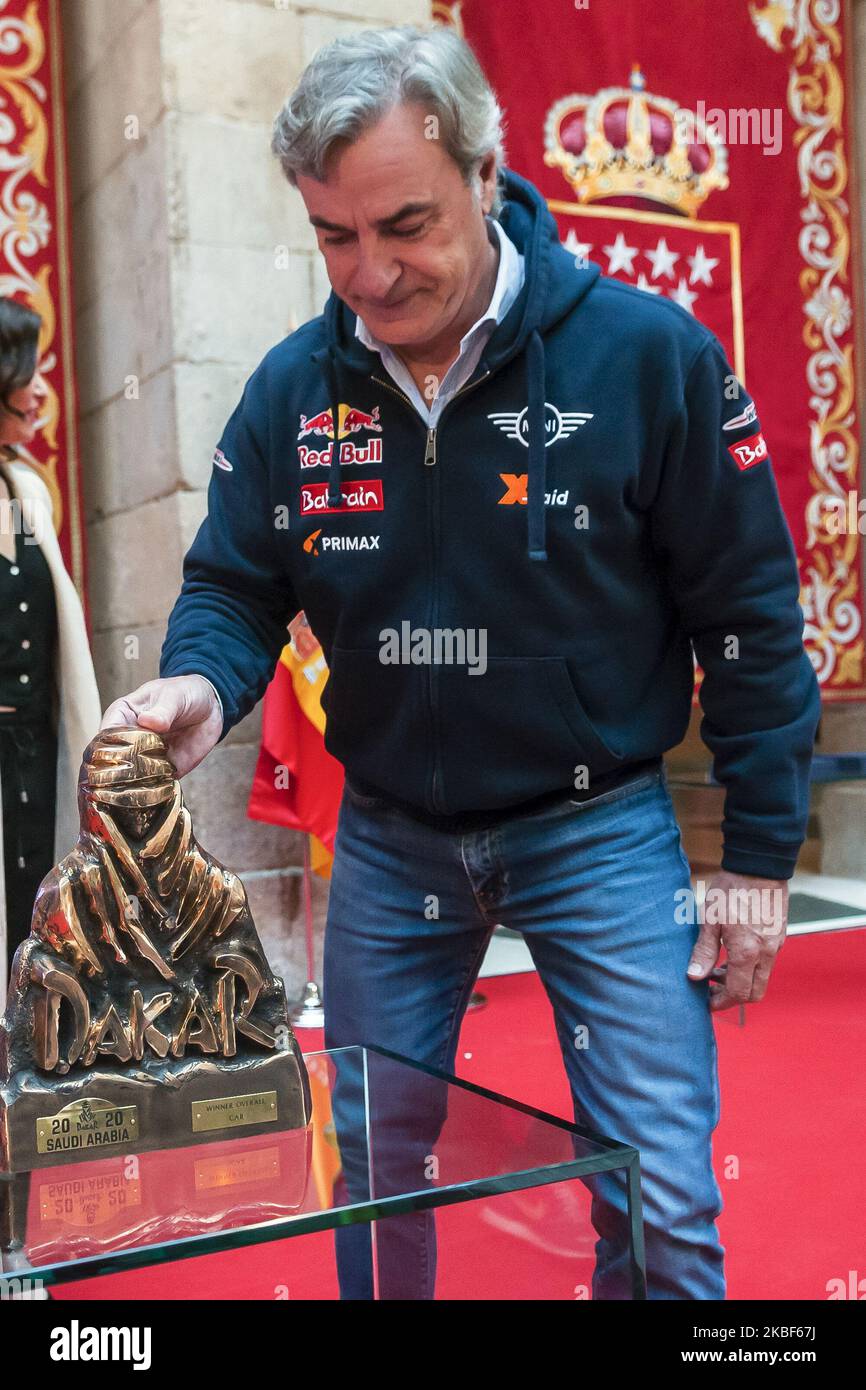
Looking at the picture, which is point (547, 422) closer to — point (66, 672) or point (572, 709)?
point (572, 709)

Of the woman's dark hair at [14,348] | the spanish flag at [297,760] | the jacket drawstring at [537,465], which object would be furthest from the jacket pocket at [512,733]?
the spanish flag at [297,760]

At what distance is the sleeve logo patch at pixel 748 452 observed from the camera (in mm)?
1410

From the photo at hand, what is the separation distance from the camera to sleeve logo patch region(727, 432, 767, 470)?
1.41m

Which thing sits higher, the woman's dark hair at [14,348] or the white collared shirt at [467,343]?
the woman's dark hair at [14,348]

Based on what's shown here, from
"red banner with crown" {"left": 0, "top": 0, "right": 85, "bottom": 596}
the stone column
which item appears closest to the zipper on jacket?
the stone column

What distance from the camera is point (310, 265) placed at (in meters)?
3.76

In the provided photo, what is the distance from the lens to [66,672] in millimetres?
2775

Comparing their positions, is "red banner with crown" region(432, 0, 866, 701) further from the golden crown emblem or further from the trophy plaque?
the trophy plaque

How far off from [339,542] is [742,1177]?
5.51 ft

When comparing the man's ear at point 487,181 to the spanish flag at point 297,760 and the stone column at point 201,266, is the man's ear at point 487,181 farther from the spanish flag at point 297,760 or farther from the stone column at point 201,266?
the stone column at point 201,266

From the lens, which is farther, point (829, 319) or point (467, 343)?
point (829, 319)

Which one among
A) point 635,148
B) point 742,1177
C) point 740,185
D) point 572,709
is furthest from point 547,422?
point 740,185

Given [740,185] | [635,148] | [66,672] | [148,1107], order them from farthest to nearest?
[740,185] → [635,148] → [66,672] → [148,1107]

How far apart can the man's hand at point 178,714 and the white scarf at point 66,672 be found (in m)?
1.41
